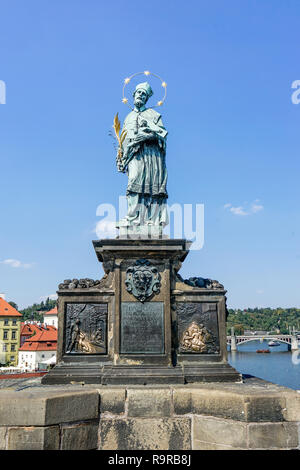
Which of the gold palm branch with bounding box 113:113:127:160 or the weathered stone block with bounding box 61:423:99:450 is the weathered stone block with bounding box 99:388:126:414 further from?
the gold palm branch with bounding box 113:113:127:160


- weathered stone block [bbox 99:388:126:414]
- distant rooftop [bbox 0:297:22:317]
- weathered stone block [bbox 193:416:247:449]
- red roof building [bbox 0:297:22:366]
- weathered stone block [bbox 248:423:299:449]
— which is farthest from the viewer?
distant rooftop [bbox 0:297:22:317]

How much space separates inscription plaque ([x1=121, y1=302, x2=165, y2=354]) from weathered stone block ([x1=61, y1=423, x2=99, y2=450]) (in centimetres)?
154

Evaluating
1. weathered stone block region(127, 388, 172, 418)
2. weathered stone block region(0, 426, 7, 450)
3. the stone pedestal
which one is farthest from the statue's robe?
weathered stone block region(0, 426, 7, 450)

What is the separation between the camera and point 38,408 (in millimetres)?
4883

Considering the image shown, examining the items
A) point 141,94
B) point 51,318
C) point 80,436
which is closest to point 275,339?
point 51,318

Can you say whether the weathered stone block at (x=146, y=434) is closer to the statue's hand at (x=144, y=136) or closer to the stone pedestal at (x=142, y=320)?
the stone pedestal at (x=142, y=320)

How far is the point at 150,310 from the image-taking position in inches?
273

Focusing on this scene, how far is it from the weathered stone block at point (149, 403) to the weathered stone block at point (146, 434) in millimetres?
90

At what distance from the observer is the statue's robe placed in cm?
798

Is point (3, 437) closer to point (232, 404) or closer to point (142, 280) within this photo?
point (232, 404)

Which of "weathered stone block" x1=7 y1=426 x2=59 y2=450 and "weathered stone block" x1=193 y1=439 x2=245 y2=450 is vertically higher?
"weathered stone block" x1=7 y1=426 x2=59 y2=450

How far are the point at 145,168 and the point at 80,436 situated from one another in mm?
5056

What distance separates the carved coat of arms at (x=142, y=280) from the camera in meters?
6.96

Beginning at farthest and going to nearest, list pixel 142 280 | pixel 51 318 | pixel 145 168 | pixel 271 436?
pixel 51 318 < pixel 145 168 < pixel 142 280 < pixel 271 436
